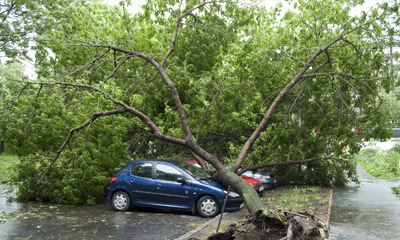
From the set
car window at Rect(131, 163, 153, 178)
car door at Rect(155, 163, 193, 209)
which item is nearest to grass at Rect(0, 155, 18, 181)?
car window at Rect(131, 163, 153, 178)

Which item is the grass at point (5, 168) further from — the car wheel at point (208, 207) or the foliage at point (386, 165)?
the foliage at point (386, 165)

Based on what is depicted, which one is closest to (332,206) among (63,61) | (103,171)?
(103,171)

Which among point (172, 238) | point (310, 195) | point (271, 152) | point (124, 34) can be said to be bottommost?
point (172, 238)

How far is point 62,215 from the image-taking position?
37.0 ft

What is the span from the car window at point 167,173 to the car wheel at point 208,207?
3.07 ft

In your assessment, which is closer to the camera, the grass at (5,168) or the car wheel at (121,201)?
the car wheel at (121,201)

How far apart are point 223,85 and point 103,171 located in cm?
475

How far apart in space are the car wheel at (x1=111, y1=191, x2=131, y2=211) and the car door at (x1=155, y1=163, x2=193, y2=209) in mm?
1023

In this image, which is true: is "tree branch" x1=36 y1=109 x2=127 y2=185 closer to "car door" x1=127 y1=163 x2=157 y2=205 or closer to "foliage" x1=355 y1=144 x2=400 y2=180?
"car door" x1=127 y1=163 x2=157 y2=205

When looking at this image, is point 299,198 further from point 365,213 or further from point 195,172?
point 195,172

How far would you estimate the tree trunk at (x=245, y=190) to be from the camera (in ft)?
30.0

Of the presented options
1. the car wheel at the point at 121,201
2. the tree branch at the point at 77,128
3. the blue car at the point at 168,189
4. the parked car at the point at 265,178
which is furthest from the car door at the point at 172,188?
the parked car at the point at 265,178

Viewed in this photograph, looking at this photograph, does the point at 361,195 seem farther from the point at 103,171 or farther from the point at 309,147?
the point at 103,171

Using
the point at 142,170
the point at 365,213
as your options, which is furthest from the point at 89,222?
the point at 365,213
